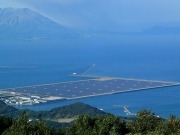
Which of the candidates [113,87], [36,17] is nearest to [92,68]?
[113,87]

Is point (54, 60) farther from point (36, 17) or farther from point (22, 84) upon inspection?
point (36, 17)

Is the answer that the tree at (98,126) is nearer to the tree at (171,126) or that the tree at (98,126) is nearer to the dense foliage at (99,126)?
the dense foliage at (99,126)

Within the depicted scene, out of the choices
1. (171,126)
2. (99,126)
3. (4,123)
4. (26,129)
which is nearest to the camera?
(26,129)

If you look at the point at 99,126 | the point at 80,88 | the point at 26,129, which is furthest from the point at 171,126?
the point at 80,88

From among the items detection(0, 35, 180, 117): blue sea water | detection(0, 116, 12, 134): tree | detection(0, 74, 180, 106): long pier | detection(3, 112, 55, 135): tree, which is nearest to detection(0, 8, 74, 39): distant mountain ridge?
detection(0, 35, 180, 117): blue sea water

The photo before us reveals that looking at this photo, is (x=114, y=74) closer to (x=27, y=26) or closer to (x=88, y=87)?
(x=88, y=87)

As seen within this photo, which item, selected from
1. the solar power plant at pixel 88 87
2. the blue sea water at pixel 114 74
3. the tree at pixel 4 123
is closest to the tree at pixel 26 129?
the tree at pixel 4 123
